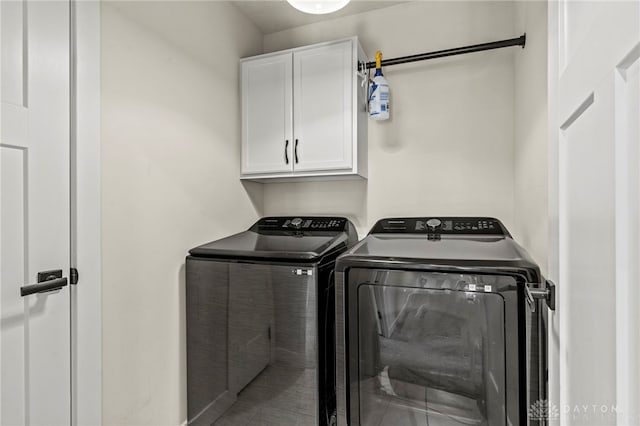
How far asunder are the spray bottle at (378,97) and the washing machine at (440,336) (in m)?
0.87

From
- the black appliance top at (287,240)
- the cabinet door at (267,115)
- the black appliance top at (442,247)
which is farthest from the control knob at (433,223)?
the cabinet door at (267,115)

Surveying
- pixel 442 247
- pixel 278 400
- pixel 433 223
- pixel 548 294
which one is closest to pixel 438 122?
pixel 433 223

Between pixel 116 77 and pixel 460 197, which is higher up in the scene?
pixel 116 77

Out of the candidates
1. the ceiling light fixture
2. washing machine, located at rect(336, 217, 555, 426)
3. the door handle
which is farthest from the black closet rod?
the door handle

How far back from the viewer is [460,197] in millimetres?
2174

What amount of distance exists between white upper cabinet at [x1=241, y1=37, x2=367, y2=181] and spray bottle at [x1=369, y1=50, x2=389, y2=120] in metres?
0.09

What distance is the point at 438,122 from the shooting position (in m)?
2.22

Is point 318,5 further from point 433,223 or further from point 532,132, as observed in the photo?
point 433,223

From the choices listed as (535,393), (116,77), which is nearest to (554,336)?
(535,393)

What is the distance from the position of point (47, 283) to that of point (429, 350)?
1507 millimetres

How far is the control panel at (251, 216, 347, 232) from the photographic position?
2.26 m

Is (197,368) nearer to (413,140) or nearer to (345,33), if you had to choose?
(413,140)

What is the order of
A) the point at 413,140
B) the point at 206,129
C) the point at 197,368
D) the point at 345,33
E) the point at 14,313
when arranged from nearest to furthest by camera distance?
the point at 14,313 → the point at 197,368 → the point at 206,129 → the point at 413,140 → the point at 345,33

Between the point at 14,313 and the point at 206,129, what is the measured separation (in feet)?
4.21
